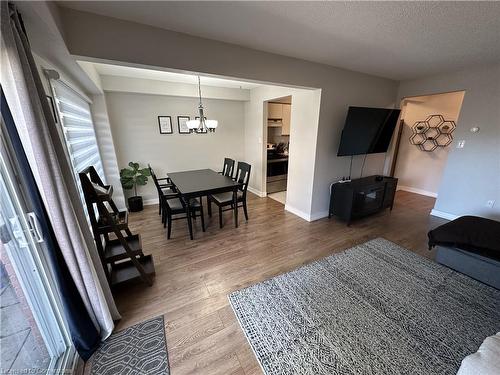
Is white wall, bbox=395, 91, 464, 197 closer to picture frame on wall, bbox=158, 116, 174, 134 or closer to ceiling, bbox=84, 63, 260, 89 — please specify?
ceiling, bbox=84, 63, 260, 89

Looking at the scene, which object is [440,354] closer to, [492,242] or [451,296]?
[451,296]

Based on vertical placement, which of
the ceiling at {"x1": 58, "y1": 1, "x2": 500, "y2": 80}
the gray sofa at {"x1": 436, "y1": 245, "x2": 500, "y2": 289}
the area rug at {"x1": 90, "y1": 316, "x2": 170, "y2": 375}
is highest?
the ceiling at {"x1": 58, "y1": 1, "x2": 500, "y2": 80}

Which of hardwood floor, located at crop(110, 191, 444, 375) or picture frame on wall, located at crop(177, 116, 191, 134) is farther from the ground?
picture frame on wall, located at crop(177, 116, 191, 134)

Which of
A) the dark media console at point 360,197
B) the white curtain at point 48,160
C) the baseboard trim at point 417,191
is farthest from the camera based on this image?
the baseboard trim at point 417,191

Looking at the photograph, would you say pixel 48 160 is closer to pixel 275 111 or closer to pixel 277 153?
pixel 275 111

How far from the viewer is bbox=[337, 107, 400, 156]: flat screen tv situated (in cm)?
312

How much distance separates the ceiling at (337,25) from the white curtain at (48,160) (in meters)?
0.82

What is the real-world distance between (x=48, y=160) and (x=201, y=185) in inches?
79.4

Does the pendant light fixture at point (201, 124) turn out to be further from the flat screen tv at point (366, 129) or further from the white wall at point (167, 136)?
the flat screen tv at point (366, 129)

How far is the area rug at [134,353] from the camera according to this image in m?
1.34

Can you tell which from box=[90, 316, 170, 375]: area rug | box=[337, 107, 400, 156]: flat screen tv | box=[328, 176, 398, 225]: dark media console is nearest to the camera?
box=[90, 316, 170, 375]: area rug

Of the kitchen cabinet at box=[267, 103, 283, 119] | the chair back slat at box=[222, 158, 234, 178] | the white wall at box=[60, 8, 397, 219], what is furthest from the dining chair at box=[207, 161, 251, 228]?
the kitchen cabinet at box=[267, 103, 283, 119]

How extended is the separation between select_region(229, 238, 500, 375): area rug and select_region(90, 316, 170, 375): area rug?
2.08 ft

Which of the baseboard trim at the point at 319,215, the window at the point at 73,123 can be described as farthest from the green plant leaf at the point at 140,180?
the baseboard trim at the point at 319,215
